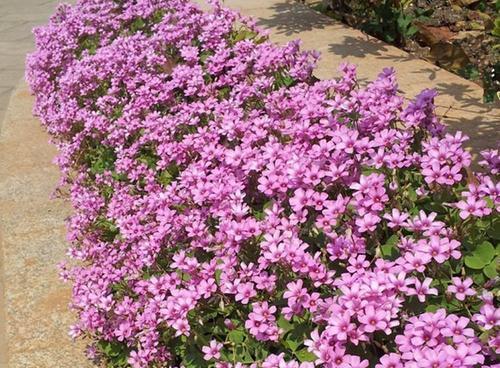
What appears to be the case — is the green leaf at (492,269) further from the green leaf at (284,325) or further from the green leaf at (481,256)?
the green leaf at (284,325)

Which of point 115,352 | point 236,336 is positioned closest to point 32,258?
point 115,352

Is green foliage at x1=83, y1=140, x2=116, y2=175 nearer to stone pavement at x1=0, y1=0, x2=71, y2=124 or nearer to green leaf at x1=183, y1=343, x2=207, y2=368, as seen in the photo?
green leaf at x1=183, y1=343, x2=207, y2=368

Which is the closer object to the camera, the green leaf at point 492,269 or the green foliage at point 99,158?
the green leaf at point 492,269

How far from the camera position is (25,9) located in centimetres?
1550

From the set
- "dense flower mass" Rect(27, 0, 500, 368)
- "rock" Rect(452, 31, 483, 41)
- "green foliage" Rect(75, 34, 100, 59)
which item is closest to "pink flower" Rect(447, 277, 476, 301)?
"dense flower mass" Rect(27, 0, 500, 368)

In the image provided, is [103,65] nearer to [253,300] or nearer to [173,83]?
[173,83]

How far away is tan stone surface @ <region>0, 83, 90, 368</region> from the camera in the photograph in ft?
13.5

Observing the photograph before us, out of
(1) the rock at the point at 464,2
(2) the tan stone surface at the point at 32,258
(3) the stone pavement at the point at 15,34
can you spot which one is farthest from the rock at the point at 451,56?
(3) the stone pavement at the point at 15,34

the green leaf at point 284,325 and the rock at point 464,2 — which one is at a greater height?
the rock at point 464,2

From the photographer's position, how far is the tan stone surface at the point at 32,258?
4.11 meters

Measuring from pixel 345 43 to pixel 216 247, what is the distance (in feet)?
16.4

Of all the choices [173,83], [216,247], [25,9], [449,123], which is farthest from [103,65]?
[25,9]

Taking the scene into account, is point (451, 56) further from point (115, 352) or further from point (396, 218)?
point (115, 352)

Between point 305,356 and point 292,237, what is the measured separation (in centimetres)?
54
